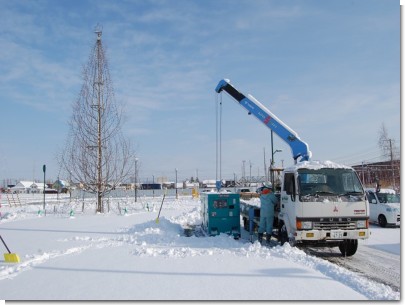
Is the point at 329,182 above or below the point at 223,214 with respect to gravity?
above

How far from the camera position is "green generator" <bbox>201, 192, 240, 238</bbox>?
13148 millimetres

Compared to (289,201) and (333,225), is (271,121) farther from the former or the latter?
(333,225)

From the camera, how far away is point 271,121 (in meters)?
14.5

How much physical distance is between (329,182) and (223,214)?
399cm

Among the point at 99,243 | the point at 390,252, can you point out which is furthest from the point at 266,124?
the point at 99,243

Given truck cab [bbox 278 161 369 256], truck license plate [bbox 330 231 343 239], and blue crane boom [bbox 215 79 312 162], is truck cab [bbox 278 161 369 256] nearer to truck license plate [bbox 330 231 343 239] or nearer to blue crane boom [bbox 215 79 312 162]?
truck license plate [bbox 330 231 343 239]

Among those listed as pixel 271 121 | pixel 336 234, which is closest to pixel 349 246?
pixel 336 234

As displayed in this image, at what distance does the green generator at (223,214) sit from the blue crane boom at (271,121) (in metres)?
2.86

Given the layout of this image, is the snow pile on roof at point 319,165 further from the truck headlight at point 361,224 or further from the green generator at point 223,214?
the green generator at point 223,214

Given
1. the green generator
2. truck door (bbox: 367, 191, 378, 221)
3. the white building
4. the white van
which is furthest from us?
the white building

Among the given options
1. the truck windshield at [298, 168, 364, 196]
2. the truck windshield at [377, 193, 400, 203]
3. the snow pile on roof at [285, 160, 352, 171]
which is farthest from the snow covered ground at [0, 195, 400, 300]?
the truck windshield at [377, 193, 400, 203]

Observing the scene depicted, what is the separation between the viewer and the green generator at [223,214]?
1315 cm

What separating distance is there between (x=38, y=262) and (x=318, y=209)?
7132 mm

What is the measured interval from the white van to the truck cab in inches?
284
